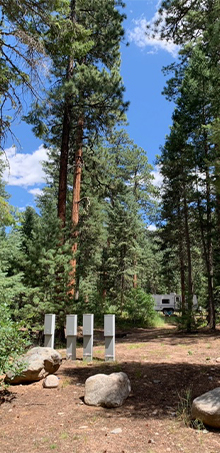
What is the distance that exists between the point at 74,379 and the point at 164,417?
85.2 inches

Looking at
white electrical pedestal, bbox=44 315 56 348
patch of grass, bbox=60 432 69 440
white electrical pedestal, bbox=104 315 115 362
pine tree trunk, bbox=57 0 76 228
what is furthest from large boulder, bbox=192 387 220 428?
pine tree trunk, bbox=57 0 76 228

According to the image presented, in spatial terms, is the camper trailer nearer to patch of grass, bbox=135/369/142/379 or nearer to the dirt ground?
the dirt ground

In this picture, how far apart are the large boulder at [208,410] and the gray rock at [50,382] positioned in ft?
8.02

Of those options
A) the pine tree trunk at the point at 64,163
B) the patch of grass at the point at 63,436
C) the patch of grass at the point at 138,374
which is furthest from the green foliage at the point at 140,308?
the patch of grass at the point at 63,436

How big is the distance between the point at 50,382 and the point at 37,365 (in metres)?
0.34

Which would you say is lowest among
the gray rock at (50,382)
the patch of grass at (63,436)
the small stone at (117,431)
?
the patch of grass at (63,436)

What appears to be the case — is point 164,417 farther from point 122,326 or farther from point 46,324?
point 122,326

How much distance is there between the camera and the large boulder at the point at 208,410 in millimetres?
3377

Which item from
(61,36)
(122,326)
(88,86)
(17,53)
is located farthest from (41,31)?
(122,326)

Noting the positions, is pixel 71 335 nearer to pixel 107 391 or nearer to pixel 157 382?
pixel 157 382

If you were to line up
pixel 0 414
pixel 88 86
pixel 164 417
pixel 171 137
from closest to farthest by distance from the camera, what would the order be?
pixel 164 417 → pixel 0 414 → pixel 88 86 → pixel 171 137

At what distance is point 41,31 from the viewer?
21.6ft

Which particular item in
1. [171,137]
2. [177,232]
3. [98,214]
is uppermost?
[171,137]

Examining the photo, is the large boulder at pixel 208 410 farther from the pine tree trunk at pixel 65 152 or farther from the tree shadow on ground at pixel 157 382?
the pine tree trunk at pixel 65 152
